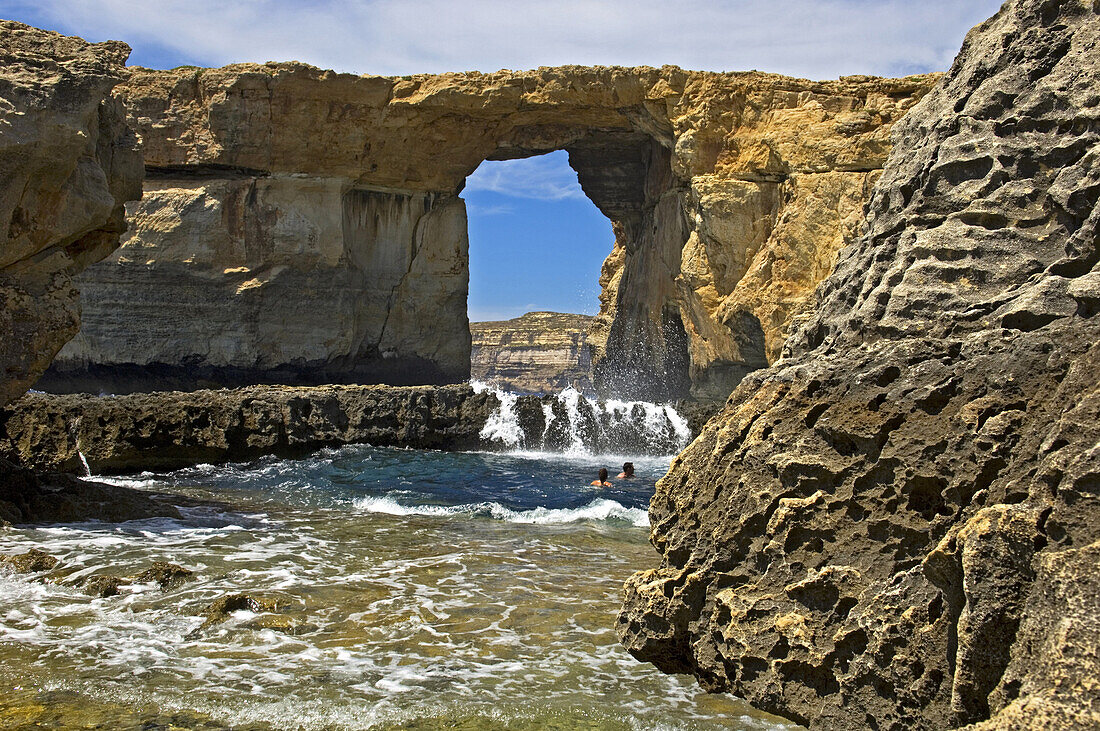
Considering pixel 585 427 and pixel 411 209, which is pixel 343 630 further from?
pixel 411 209

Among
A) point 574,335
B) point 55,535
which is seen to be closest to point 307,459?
point 55,535

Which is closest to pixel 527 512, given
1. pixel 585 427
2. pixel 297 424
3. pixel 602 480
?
pixel 602 480

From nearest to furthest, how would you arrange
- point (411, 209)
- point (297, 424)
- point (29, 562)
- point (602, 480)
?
point (29, 562) → point (602, 480) → point (297, 424) → point (411, 209)

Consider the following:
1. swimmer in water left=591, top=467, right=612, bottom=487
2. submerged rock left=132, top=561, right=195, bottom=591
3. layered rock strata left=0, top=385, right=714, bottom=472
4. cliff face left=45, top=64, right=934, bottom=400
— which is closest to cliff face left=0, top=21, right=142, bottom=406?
layered rock strata left=0, top=385, right=714, bottom=472

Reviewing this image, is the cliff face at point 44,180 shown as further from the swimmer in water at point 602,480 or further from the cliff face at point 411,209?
the cliff face at point 411,209

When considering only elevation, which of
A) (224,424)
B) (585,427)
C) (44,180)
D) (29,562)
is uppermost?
(44,180)

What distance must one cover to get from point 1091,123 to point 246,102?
22310mm

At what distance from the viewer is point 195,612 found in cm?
503

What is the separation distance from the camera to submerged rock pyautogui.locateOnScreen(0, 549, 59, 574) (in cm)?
589

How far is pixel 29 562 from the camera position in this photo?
5953mm

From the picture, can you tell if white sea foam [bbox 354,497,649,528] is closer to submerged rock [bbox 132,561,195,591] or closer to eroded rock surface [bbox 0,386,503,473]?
submerged rock [bbox 132,561,195,591]

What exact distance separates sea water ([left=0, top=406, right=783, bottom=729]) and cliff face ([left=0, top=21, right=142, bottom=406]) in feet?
5.78

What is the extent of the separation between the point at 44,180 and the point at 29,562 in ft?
11.1

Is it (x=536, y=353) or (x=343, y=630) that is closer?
(x=343, y=630)
